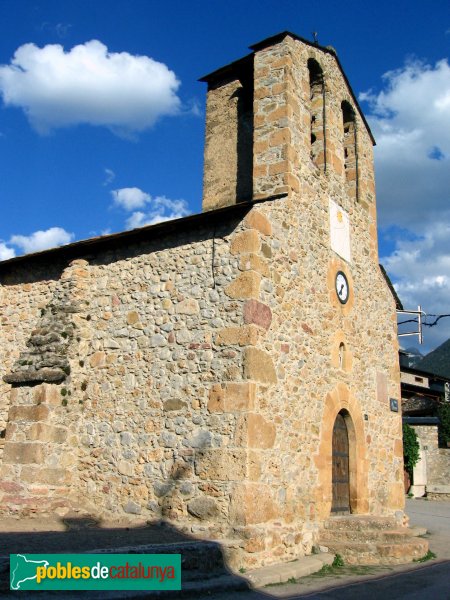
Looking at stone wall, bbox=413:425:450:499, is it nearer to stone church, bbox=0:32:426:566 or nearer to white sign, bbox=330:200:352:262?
stone church, bbox=0:32:426:566

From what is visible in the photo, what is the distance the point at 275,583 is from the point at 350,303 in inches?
206

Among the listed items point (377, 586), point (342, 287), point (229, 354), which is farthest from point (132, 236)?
point (377, 586)

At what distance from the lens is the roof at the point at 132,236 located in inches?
322

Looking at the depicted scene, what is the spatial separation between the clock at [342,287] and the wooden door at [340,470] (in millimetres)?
2012

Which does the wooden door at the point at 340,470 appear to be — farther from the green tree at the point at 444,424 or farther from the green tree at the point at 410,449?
the green tree at the point at 444,424

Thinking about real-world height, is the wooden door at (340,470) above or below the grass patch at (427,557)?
above

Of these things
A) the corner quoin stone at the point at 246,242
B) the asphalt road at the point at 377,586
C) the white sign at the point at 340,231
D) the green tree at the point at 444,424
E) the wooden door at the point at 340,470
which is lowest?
the asphalt road at the point at 377,586

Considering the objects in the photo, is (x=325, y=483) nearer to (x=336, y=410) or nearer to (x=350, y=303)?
(x=336, y=410)

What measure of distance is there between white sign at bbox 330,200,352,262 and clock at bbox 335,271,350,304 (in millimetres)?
399

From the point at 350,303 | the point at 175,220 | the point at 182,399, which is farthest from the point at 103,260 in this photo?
the point at 350,303

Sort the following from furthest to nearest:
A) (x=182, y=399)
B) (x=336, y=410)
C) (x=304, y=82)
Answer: (x=304, y=82), (x=336, y=410), (x=182, y=399)

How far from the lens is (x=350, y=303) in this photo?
34.7 feet

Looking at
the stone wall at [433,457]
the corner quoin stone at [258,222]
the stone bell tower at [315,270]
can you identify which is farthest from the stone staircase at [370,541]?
the stone wall at [433,457]

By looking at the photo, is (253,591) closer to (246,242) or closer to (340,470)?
(340,470)
